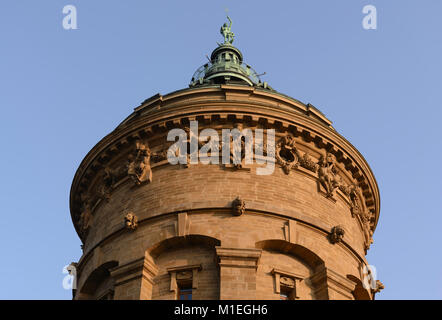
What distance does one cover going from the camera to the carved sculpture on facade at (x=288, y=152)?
29.5m

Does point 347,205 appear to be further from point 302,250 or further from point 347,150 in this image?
point 302,250

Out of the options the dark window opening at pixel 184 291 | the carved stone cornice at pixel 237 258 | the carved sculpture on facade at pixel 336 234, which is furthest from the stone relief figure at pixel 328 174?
the dark window opening at pixel 184 291

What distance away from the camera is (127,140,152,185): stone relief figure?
29.4 m

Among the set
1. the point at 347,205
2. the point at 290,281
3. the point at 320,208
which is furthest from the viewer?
the point at 347,205

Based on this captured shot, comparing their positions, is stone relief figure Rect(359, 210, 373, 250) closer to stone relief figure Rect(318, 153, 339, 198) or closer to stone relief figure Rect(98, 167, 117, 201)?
stone relief figure Rect(318, 153, 339, 198)

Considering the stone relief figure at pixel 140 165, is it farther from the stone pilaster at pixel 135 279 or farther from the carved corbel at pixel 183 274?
the carved corbel at pixel 183 274

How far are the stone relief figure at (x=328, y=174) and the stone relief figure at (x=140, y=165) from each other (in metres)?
7.30

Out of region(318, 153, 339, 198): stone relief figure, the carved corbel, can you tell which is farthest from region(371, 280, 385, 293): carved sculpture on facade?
the carved corbel

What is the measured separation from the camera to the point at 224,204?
89.8ft

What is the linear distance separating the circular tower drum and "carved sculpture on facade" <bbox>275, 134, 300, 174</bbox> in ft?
0.15

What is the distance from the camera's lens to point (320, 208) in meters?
29.2
